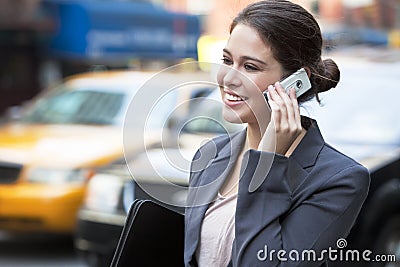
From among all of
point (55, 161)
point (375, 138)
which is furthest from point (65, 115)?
point (375, 138)

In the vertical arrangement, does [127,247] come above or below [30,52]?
above

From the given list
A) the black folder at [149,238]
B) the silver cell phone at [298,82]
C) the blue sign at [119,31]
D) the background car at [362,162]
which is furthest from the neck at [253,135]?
the blue sign at [119,31]

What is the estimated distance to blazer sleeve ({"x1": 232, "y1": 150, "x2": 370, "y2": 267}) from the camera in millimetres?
1977

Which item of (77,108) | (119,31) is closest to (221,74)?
(77,108)

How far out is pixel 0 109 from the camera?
20469 mm

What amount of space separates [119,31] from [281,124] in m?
19.3

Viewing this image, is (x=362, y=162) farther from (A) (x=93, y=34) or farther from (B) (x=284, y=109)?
(A) (x=93, y=34)

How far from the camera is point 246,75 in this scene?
83.0 inches

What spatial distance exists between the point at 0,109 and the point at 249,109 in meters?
19.0

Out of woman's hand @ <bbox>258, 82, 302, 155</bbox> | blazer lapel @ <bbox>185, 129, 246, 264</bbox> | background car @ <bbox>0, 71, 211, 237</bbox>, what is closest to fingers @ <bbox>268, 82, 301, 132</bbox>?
woman's hand @ <bbox>258, 82, 302, 155</bbox>

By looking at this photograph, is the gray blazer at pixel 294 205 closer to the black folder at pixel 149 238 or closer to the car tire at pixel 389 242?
the black folder at pixel 149 238

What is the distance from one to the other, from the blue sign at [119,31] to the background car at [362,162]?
14.4 meters

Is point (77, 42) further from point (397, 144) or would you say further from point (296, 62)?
point (296, 62)

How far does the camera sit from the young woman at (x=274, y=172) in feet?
6.56
